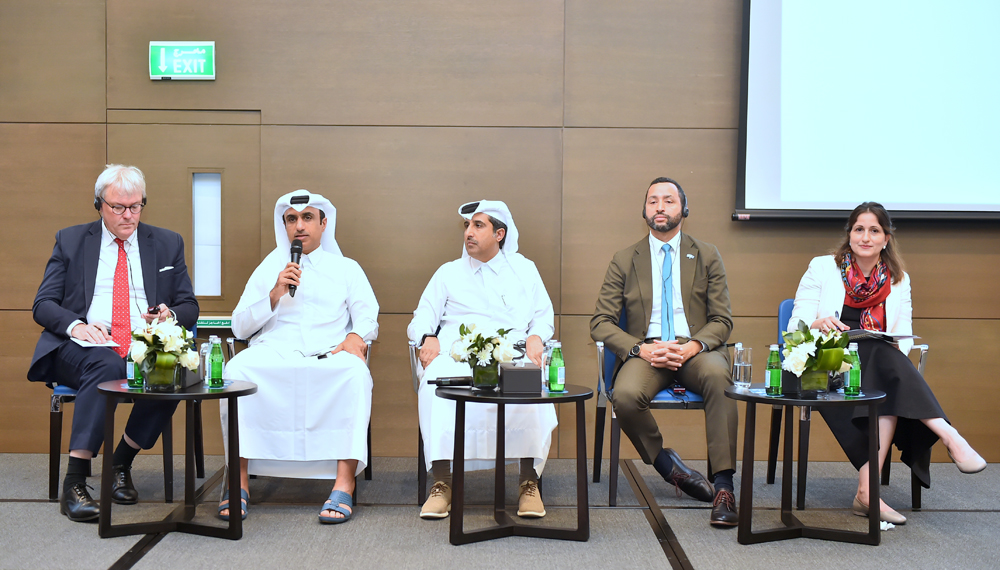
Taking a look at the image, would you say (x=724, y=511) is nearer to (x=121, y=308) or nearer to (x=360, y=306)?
(x=360, y=306)

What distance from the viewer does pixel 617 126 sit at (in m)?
4.27

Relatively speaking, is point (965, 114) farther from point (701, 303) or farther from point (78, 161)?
point (78, 161)

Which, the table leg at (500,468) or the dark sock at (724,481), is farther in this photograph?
the dark sock at (724,481)

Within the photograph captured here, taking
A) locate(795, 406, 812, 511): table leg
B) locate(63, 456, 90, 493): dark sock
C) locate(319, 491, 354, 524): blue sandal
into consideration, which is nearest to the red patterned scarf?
locate(795, 406, 812, 511): table leg

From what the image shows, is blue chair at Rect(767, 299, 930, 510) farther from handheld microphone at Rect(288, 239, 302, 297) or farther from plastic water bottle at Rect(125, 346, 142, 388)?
plastic water bottle at Rect(125, 346, 142, 388)

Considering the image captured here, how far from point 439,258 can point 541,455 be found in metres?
1.55

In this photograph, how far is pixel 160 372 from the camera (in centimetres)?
268

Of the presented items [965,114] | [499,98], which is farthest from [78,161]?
[965,114]

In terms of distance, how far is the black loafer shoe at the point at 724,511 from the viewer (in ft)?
9.65

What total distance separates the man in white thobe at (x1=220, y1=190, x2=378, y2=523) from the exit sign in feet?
4.07

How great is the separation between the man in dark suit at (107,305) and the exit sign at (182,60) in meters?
1.10

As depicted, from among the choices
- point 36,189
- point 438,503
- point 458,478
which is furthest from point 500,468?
point 36,189

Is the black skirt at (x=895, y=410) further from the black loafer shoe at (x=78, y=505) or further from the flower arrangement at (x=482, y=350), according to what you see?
the black loafer shoe at (x=78, y=505)

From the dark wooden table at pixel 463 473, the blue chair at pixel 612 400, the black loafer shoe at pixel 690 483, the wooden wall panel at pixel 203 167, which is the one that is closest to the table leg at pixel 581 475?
the dark wooden table at pixel 463 473
